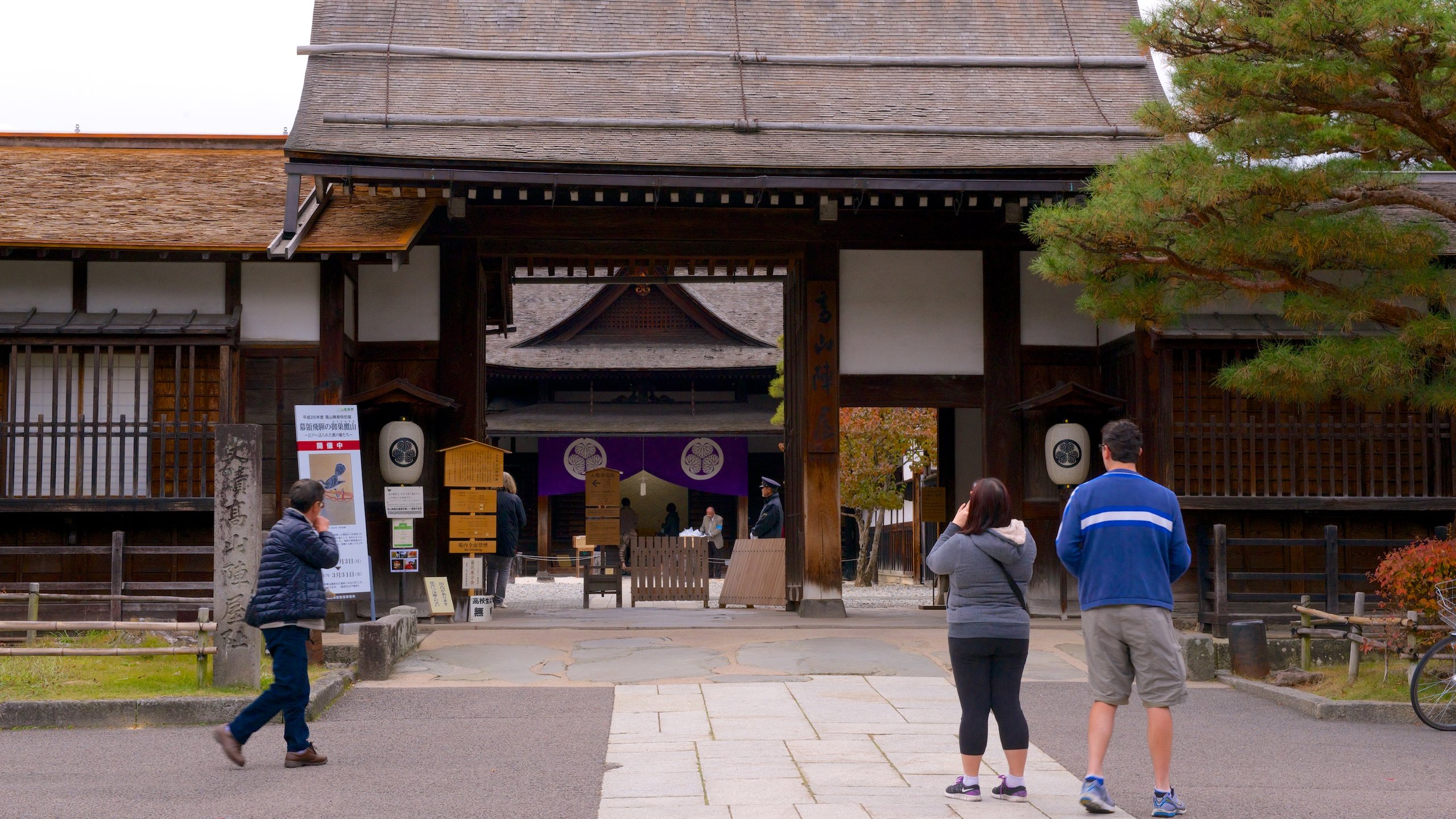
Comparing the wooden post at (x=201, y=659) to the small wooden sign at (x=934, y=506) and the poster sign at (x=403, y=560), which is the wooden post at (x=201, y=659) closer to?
the poster sign at (x=403, y=560)

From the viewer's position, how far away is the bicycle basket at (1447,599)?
792 centimetres

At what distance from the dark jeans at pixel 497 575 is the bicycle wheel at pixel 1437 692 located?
858 cm

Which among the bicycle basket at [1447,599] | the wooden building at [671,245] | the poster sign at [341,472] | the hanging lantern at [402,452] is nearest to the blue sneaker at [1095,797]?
the bicycle basket at [1447,599]

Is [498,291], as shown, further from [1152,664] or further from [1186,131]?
[1152,664]

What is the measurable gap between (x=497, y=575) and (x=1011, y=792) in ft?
30.1

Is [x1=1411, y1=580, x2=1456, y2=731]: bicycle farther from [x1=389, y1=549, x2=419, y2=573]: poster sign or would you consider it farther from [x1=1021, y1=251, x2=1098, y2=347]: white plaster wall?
[x1=389, y1=549, x2=419, y2=573]: poster sign

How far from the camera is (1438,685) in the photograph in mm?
7660

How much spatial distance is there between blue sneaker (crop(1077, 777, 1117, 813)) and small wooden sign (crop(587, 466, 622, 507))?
39.6ft

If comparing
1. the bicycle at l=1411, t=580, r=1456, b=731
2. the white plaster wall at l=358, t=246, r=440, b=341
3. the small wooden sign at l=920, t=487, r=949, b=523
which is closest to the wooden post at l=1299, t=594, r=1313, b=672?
the bicycle at l=1411, t=580, r=1456, b=731

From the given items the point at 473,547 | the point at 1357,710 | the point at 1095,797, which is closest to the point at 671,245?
the point at 473,547

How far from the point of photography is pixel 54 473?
36.5ft

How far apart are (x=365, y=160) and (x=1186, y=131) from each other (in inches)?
259

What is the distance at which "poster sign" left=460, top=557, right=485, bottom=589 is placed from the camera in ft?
39.0

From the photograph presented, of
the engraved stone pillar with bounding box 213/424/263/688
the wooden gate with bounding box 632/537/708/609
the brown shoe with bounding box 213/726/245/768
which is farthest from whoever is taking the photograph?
the wooden gate with bounding box 632/537/708/609
